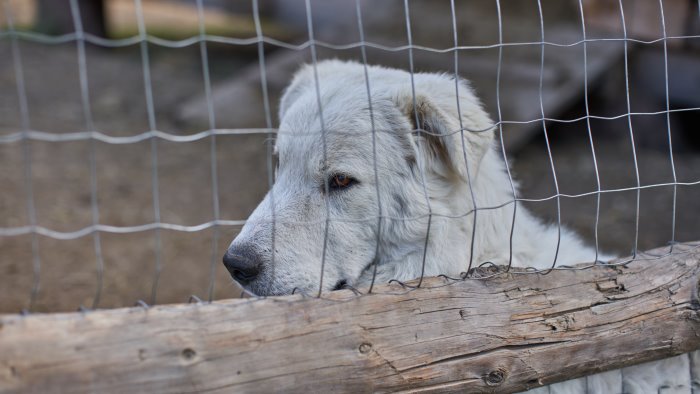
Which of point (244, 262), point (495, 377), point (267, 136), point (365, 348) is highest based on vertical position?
point (267, 136)

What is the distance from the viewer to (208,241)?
7.00 meters

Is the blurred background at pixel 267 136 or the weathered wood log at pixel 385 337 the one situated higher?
the blurred background at pixel 267 136

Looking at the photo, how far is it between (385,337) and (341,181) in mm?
1044

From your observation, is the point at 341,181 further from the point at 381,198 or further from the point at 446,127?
the point at 446,127

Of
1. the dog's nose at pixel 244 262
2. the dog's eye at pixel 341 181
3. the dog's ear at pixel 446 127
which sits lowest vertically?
the dog's nose at pixel 244 262

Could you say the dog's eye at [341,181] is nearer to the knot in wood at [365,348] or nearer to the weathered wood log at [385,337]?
the weathered wood log at [385,337]

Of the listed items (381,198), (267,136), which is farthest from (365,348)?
(267,136)

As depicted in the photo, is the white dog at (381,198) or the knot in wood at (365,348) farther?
the white dog at (381,198)

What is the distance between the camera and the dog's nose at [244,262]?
3.23 m

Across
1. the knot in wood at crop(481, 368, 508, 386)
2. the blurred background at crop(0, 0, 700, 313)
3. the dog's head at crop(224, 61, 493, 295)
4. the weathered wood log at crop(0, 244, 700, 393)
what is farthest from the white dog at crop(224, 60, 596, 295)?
the blurred background at crop(0, 0, 700, 313)

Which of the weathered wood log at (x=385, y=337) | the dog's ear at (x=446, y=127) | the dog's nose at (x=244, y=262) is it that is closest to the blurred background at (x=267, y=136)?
the dog's nose at (x=244, y=262)

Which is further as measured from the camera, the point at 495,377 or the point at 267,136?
the point at 267,136

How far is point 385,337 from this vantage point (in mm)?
2652

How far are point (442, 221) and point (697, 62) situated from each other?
629 cm
